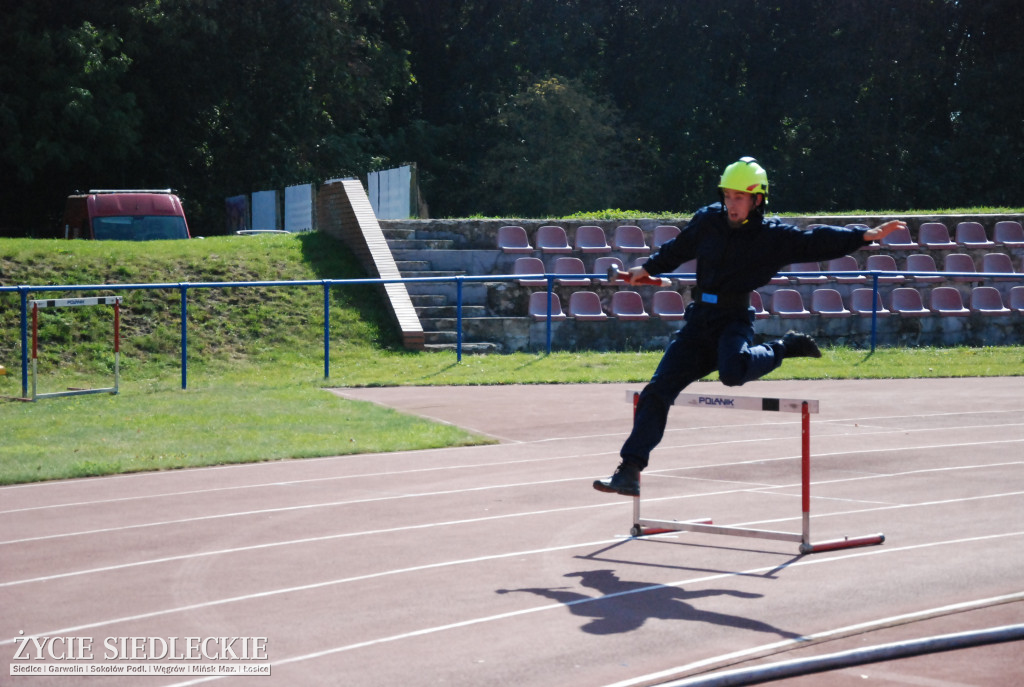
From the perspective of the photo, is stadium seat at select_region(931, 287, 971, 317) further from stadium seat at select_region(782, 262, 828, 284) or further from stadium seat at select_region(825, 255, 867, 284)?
stadium seat at select_region(782, 262, 828, 284)

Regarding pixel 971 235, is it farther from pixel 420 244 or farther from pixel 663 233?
pixel 420 244

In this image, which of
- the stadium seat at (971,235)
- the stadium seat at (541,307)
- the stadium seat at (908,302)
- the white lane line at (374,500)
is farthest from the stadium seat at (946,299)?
the white lane line at (374,500)

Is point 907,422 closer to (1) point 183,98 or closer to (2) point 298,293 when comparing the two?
(2) point 298,293

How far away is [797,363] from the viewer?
67.9ft

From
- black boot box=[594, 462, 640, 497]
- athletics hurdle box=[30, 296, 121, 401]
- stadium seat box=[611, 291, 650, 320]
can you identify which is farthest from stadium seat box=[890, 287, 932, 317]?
black boot box=[594, 462, 640, 497]

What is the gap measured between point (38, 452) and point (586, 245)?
14.9m

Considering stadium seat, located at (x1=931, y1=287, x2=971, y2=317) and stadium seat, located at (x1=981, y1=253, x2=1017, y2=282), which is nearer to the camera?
stadium seat, located at (x1=931, y1=287, x2=971, y2=317)

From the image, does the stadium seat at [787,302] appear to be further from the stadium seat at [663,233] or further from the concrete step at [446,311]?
the concrete step at [446,311]

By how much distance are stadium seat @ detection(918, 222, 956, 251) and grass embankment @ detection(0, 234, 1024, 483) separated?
13.3 feet

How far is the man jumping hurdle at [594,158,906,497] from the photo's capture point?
768 centimetres

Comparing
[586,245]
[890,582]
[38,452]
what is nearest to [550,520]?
[890,582]

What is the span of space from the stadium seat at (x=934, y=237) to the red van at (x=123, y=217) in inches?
635

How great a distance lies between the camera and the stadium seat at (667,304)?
24.5 m

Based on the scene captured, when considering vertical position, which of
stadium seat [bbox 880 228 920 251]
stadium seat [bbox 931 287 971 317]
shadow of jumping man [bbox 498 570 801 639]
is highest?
stadium seat [bbox 880 228 920 251]
